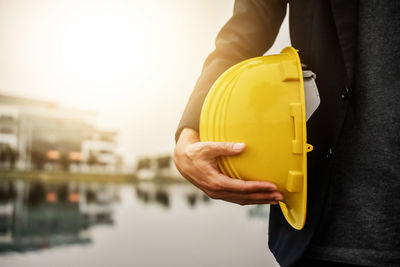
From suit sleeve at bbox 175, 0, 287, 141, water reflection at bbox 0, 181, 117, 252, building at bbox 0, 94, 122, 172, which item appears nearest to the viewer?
suit sleeve at bbox 175, 0, 287, 141

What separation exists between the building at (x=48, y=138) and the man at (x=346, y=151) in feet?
171

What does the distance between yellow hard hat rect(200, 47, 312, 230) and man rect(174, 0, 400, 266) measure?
4 cm

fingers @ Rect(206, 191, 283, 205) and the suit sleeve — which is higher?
the suit sleeve

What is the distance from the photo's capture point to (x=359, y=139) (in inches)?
33.5

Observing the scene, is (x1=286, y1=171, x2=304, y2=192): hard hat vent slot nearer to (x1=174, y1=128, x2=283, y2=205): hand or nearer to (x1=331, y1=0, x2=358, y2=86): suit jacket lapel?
(x1=174, y1=128, x2=283, y2=205): hand

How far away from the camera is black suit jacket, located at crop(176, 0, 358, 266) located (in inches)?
33.3

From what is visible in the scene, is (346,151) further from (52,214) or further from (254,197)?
(52,214)

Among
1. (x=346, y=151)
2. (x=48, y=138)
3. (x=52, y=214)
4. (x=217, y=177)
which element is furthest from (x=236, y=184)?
(x=48, y=138)

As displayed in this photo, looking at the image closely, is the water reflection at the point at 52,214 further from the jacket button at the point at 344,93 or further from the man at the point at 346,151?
the jacket button at the point at 344,93

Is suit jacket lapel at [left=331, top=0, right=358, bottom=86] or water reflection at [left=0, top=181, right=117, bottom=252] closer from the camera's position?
suit jacket lapel at [left=331, top=0, right=358, bottom=86]

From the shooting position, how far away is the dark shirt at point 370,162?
79cm

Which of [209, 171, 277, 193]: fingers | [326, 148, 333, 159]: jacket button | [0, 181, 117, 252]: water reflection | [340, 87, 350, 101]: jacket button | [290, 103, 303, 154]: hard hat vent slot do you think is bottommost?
[0, 181, 117, 252]: water reflection

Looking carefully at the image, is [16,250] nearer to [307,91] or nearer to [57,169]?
[307,91]

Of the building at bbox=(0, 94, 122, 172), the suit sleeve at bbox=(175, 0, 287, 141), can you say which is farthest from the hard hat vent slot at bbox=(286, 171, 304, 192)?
the building at bbox=(0, 94, 122, 172)
